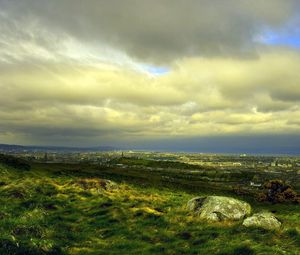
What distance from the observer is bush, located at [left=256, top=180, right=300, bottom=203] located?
69125 mm

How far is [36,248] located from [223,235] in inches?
492

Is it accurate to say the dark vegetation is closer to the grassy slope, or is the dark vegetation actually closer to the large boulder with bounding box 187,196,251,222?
the grassy slope

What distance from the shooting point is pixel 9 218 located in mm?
30719

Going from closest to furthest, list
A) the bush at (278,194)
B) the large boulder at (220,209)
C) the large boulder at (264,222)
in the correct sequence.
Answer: the large boulder at (264,222) < the large boulder at (220,209) < the bush at (278,194)

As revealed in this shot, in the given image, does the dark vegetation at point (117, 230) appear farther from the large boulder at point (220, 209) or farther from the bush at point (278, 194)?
the bush at point (278, 194)

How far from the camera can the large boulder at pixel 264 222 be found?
89.0 ft

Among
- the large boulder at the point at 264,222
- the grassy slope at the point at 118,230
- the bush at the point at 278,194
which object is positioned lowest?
the bush at the point at 278,194

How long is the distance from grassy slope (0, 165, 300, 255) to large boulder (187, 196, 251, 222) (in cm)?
109

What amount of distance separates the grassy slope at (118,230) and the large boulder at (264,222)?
A: 71cm

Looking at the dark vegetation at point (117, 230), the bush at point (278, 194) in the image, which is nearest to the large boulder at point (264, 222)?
the dark vegetation at point (117, 230)

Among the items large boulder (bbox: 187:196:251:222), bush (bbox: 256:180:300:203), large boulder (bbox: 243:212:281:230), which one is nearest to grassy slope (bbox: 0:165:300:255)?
large boulder (bbox: 243:212:281:230)

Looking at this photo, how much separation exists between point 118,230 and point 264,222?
11.2 meters

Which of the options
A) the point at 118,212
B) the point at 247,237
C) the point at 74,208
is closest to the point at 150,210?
the point at 118,212

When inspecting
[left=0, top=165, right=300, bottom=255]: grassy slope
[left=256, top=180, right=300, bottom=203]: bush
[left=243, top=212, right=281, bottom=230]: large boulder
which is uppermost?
[left=243, top=212, right=281, bottom=230]: large boulder
